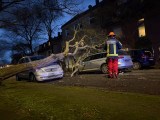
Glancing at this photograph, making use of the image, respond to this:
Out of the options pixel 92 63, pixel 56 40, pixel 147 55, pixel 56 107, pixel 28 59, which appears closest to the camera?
pixel 56 107

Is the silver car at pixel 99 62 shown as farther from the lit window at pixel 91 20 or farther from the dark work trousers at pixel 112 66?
the lit window at pixel 91 20

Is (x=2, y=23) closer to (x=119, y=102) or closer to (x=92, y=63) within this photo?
(x=92, y=63)

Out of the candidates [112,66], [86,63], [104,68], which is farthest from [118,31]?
[112,66]

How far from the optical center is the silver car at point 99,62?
849 inches

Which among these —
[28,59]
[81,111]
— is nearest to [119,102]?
[81,111]

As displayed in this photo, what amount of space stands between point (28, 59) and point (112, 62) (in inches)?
294

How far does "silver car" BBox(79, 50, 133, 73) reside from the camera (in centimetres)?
2156

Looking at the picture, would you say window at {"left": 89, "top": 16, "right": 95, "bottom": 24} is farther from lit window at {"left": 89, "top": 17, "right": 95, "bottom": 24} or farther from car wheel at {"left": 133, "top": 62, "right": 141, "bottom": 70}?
car wheel at {"left": 133, "top": 62, "right": 141, "bottom": 70}

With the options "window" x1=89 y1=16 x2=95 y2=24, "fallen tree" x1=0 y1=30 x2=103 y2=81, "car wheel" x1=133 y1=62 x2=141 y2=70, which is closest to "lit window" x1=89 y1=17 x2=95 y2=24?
"window" x1=89 y1=16 x2=95 y2=24

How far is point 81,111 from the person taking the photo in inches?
292

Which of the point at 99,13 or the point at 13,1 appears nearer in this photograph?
the point at 13,1

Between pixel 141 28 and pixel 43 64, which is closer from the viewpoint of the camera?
pixel 43 64

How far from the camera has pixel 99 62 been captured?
2338 cm

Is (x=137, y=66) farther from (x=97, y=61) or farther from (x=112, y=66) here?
(x=112, y=66)
